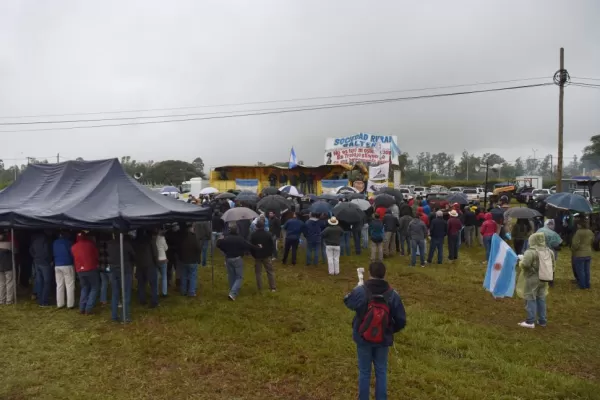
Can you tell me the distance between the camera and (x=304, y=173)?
94.9ft

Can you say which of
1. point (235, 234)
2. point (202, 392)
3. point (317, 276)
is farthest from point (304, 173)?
point (202, 392)

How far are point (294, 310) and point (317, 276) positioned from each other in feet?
10.1

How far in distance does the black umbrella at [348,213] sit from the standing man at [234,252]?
4102 millimetres

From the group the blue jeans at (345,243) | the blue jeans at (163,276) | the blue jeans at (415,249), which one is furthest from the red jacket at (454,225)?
the blue jeans at (163,276)

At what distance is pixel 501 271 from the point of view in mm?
8289

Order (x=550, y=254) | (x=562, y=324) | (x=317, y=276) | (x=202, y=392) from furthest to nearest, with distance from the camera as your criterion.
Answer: (x=317, y=276) → (x=562, y=324) → (x=550, y=254) → (x=202, y=392)

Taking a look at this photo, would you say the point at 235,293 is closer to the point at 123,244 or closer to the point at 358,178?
the point at 123,244

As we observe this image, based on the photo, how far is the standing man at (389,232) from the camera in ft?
42.8

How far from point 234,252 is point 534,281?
5.75 meters

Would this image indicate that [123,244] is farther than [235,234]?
No

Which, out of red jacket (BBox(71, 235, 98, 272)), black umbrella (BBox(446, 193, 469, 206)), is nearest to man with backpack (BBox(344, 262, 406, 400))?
red jacket (BBox(71, 235, 98, 272))

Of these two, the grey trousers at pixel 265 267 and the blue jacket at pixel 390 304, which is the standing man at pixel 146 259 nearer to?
the grey trousers at pixel 265 267

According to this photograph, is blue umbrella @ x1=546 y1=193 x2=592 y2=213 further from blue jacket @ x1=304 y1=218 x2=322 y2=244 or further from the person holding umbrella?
blue jacket @ x1=304 y1=218 x2=322 y2=244

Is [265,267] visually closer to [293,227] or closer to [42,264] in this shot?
[293,227]
